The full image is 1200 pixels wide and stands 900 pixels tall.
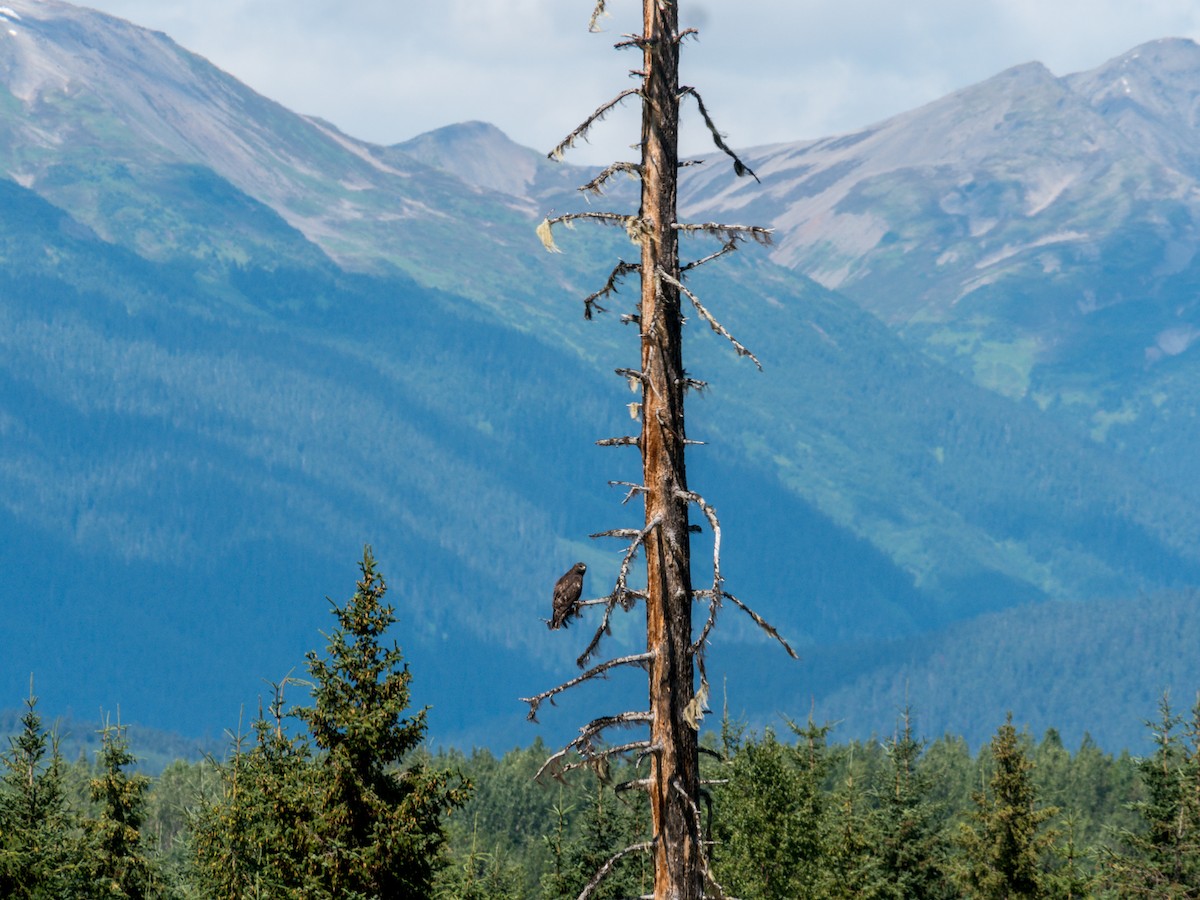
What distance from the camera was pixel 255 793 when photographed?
87.5 ft

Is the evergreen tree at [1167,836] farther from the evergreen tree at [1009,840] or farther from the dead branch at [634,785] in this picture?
the dead branch at [634,785]

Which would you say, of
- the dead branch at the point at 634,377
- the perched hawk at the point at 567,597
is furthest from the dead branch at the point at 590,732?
the dead branch at the point at 634,377

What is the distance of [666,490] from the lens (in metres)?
16.3

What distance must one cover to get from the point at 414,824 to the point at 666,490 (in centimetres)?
943

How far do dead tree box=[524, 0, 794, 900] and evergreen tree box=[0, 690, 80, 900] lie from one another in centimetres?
1324

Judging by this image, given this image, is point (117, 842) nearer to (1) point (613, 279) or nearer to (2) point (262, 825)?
(2) point (262, 825)

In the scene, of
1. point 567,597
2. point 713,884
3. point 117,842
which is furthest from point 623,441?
point 117,842

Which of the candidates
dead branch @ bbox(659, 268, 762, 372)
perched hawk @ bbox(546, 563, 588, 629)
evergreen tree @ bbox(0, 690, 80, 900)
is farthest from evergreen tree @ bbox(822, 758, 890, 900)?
dead branch @ bbox(659, 268, 762, 372)

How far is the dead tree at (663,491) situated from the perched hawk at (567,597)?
0.57 meters

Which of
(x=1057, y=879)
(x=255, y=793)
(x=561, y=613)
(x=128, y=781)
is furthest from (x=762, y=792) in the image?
(x=561, y=613)

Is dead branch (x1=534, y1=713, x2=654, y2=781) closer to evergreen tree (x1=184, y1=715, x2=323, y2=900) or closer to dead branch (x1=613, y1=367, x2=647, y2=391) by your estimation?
dead branch (x1=613, y1=367, x2=647, y2=391)

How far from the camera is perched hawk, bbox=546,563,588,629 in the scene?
17.2 meters

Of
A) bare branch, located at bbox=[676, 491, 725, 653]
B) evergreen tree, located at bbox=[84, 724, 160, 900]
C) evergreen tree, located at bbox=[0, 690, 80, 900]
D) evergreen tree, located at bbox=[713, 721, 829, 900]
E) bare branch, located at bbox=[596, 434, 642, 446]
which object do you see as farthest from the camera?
evergreen tree, located at bbox=[713, 721, 829, 900]

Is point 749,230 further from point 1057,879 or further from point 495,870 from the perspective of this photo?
point 1057,879
